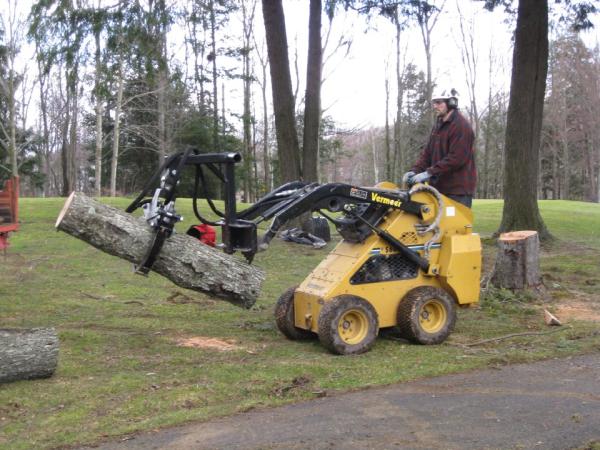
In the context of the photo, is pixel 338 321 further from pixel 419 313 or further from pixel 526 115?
pixel 526 115

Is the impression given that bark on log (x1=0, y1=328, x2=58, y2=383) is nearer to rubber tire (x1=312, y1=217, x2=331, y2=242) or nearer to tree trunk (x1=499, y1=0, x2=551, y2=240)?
rubber tire (x1=312, y1=217, x2=331, y2=242)

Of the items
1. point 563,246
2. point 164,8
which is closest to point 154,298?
point 164,8

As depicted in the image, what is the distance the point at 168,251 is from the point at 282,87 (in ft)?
30.2

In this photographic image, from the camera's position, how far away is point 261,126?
49.5 meters

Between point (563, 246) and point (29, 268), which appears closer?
point (29, 268)

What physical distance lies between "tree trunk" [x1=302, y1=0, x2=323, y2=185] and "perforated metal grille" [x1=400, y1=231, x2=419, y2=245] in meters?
8.73

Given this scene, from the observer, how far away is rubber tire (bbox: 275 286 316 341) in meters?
6.57

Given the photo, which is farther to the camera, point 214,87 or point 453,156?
point 214,87

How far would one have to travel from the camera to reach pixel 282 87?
14.6 m

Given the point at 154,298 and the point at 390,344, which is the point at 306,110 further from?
the point at 390,344

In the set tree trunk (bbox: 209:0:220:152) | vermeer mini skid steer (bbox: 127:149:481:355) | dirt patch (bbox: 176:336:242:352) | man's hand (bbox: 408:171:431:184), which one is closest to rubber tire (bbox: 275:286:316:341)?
vermeer mini skid steer (bbox: 127:149:481:355)

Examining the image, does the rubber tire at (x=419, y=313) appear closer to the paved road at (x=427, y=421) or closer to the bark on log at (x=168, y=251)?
the paved road at (x=427, y=421)

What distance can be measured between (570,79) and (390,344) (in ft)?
184

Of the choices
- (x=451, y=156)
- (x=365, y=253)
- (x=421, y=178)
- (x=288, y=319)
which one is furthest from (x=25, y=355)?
(x=451, y=156)
